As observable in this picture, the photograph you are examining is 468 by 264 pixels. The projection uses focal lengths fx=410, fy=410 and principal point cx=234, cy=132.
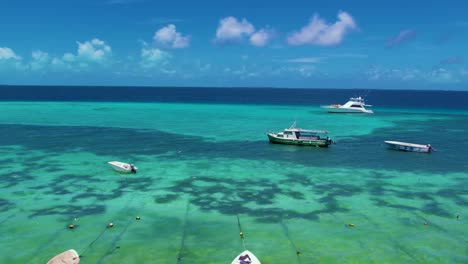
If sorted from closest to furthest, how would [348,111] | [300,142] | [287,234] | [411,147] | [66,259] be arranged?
[66,259] < [287,234] < [411,147] < [300,142] < [348,111]

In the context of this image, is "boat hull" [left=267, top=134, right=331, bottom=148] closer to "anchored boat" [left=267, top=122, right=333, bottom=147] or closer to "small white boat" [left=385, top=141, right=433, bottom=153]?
"anchored boat" [left=267, top=122, right=333, bottom=147]

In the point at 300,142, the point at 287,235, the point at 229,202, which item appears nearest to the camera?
the point at 287,235

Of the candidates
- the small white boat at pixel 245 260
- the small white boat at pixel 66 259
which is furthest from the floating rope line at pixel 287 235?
the small white boat at pixel 66 259

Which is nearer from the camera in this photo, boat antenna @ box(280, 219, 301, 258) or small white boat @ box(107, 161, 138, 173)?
boat antenna @ box(280, 219, 301, 258)

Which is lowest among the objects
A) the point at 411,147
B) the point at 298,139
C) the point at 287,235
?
the point at 287,235

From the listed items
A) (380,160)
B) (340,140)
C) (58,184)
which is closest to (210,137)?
(340,140)

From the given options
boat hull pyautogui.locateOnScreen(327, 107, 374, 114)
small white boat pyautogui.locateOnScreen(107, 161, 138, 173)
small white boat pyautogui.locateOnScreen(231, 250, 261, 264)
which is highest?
boat hull pyautogui.locateOnScreen(327, 107, 374, 114)

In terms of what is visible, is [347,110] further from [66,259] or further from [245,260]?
[66,259]

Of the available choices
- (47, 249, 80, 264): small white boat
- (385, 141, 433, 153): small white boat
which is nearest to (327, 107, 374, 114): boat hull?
(385, 141, 433, 153): small white boat

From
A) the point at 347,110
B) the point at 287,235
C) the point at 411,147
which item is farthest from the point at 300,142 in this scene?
the point at 347,110

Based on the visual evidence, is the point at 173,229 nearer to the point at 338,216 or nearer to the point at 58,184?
the point at 338,216

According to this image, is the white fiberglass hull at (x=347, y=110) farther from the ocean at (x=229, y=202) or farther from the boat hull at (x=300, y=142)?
the boat hull at (x=300, y=142)
